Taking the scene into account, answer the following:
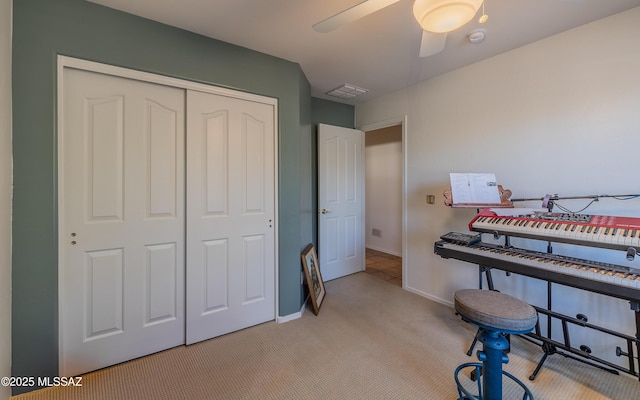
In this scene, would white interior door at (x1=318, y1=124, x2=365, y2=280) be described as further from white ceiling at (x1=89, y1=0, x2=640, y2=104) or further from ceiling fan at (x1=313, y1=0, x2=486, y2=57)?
ceiling fan at (x1=313, y1=0, x2=486, y2=57)

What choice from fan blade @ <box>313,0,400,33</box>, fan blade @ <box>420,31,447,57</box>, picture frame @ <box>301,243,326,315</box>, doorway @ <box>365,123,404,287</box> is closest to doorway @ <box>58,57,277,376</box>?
picture frame @ <box>301,243,326,315</box>

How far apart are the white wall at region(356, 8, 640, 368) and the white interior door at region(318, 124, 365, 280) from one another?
86 cm

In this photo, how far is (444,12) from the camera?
1105mm

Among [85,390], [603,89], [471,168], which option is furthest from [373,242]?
[85,390]

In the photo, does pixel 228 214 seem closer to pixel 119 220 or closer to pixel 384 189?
pixel 119 220

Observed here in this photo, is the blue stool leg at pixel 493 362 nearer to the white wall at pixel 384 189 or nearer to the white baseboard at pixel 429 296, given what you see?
the white baseboard at pixel 429 296

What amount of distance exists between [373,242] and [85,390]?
15.0 ft

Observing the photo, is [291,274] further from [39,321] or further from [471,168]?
[471,168]

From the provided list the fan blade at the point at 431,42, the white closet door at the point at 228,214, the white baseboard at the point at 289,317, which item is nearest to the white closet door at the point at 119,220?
the white closet door at the point at 228,214

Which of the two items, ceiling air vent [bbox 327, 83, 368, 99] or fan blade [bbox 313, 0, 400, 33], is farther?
ceiling air vent [bbox 327, 83, 368, 99]

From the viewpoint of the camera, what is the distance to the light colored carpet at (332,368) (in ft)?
5.41

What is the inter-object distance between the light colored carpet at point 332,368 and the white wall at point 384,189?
8.42 ft

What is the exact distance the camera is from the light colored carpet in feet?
5.41

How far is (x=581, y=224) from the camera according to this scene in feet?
5.32
